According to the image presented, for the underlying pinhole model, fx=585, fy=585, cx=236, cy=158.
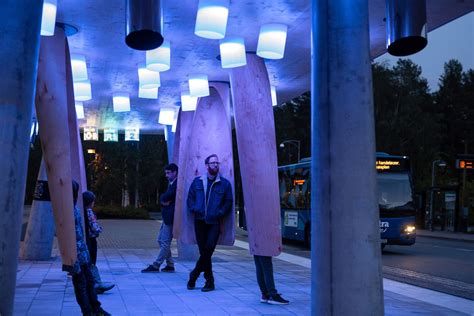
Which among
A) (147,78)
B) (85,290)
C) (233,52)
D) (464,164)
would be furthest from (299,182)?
(85,290)

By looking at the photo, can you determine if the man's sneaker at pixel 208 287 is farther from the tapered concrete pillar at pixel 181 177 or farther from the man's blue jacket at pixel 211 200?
the tapered concrete pillar at pixel 181 177

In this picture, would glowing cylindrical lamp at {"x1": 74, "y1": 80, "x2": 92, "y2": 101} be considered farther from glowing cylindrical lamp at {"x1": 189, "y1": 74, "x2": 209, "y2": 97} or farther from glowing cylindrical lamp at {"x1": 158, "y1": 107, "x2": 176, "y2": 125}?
glowing cylindrical lamp at {"x1": 158, "y1": 107, "x2": 176, "y2": 125}

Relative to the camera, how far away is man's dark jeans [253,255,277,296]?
827cm

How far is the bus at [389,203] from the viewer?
64.6ft

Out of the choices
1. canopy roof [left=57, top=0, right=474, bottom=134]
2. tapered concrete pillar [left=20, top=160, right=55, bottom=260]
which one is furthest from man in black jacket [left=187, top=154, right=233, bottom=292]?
Answer: tapered concrete pillar [left=20, top=160, right=55, bottom=260]

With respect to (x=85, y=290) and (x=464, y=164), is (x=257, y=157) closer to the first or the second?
(x=85, y=290)

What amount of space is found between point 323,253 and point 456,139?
72181mm

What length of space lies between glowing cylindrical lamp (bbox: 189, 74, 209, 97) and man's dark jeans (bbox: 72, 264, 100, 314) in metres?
5.35

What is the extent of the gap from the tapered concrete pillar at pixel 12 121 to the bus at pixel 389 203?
632 inches

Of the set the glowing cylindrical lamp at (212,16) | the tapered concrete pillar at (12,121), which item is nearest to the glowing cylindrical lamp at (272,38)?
the glowing cylindrical lamp at (212,16)

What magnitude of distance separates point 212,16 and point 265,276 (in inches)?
145

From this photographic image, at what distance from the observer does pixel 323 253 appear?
4988 millimetres

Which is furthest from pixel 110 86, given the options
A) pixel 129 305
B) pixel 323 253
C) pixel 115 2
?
pixel 323 253

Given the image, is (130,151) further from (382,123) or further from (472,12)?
(472,12)
